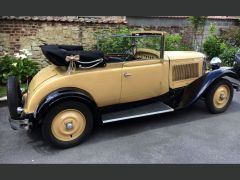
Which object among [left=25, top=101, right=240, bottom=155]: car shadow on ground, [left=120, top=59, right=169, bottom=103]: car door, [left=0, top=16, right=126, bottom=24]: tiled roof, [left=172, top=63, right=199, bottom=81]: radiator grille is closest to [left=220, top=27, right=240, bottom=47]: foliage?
[left=0, top=16, right=126, bottom=24]: tiled roof

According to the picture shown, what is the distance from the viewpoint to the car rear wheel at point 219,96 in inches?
211

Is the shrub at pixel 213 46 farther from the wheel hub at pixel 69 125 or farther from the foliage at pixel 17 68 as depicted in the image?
the wheel hub at pixel 69 125

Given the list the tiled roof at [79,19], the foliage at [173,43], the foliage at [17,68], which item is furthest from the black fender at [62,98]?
the foliage at [173,43]

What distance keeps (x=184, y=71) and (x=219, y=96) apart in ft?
2.53

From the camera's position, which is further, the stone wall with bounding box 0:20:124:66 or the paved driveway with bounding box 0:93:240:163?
the stone wall with bounding box 0:20:124:66

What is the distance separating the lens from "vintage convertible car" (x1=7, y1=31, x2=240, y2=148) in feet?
13.7

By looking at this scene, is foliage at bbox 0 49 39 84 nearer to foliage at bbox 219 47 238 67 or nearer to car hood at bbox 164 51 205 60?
car hood at bbox 164 51 205 60

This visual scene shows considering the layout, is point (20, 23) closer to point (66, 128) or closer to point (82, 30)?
point (82, 30)

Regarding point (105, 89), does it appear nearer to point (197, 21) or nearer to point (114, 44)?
point (114, 44)

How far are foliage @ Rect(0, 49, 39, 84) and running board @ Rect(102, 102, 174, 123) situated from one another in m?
2.71

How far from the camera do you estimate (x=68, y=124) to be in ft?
13.9

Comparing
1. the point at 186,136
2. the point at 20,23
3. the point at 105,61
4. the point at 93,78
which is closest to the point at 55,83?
the point at 93,78

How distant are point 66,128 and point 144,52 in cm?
205

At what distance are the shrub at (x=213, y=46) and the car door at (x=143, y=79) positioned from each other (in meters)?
4.87
